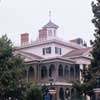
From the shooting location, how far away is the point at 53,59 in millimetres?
59625

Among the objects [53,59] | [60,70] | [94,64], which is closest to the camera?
[94,64]

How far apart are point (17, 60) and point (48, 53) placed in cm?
2007

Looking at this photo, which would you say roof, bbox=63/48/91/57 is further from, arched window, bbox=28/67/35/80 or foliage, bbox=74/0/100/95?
foliage, bbox=74/0/100/95

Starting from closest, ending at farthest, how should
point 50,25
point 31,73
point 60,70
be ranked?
point 60,70
point 31,73
point 50,25

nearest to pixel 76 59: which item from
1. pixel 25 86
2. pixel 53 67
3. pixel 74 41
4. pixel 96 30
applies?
pixel 53 67

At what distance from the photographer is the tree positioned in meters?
42.9

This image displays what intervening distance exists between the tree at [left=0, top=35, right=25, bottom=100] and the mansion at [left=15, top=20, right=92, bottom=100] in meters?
12.1

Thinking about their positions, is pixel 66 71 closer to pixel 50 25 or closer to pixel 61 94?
pixel 61 94

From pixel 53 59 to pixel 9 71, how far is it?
56.1 feet

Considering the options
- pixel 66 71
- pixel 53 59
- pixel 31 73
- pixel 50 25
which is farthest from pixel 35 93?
pixel 50 25

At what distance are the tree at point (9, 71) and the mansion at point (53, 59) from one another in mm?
12092

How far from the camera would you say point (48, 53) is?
64.7m

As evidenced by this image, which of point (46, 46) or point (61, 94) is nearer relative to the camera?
point (61, 94)

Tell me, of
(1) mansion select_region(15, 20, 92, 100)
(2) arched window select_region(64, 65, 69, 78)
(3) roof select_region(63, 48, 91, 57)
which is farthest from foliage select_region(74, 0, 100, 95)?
(3) roof select_region(63, 48, 91, 57)
